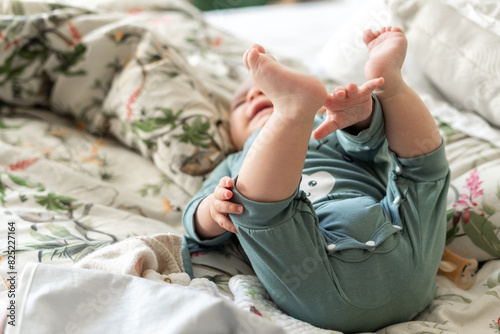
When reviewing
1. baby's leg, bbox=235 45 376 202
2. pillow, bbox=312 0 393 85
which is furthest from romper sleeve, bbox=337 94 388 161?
pillow, bbox=312 0 393 85

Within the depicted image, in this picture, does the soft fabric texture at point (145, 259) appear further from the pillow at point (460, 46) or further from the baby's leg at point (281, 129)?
the pillow at point (460, 46)

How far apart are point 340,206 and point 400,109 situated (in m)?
0.18

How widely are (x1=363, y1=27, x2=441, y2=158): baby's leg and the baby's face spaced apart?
11.5 inches

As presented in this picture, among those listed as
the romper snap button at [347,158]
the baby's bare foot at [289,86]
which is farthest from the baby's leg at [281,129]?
the romper snap button at [347,158]

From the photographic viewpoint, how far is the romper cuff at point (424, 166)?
748 mm

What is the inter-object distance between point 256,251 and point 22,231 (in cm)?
40

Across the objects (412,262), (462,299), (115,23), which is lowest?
(462,299)

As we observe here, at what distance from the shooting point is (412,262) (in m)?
0.72

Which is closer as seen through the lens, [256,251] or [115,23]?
[256,251]

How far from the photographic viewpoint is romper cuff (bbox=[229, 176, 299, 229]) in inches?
24.6

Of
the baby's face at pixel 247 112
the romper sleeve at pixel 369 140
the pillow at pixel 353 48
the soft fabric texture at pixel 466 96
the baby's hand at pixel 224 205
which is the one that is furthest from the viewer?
the pillow at pixel 353 48

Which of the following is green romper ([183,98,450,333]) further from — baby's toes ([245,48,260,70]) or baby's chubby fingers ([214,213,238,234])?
baby's toes ([245,48,260,70])

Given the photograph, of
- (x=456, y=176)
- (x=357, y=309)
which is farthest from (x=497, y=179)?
(x=357, y=309)

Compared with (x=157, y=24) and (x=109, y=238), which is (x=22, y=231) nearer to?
(x=109, y=238)
